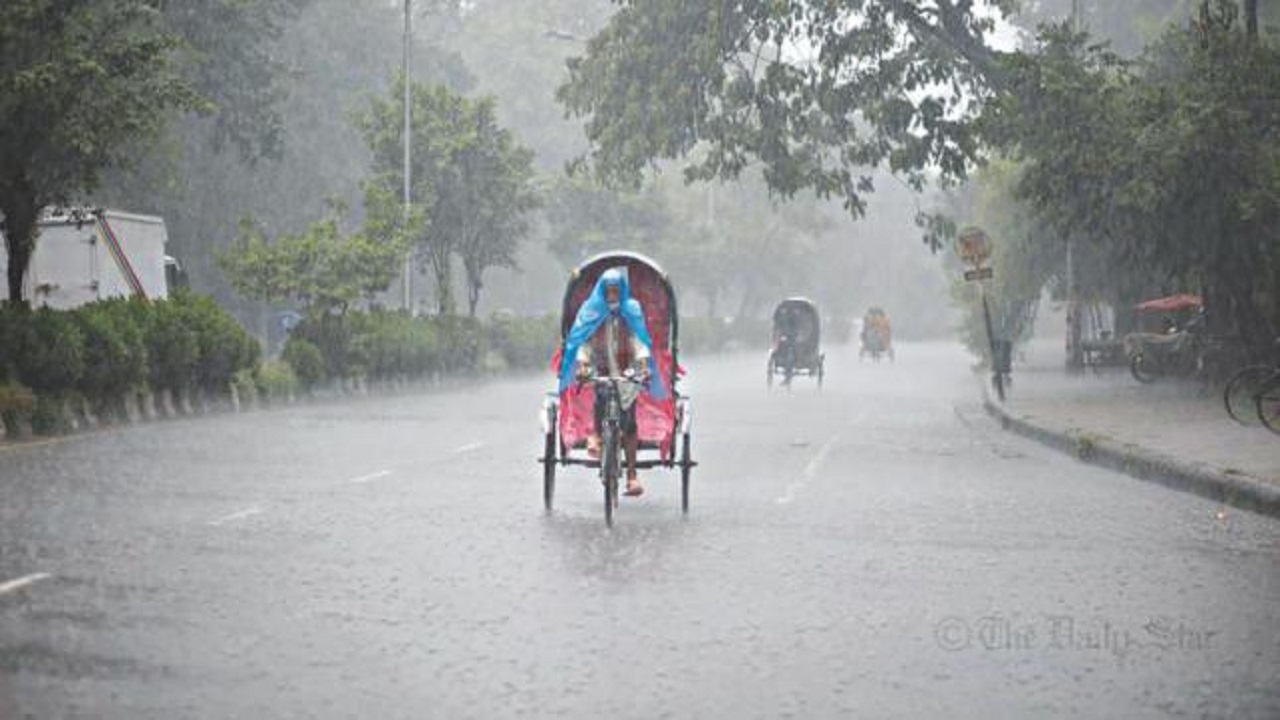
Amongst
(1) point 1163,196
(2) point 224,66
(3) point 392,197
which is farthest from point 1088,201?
(2) point 224,66

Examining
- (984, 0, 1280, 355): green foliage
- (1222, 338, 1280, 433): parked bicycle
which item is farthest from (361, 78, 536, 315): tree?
(1222, 338, 1280, 433): parked bicycle

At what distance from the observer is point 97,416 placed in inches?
901

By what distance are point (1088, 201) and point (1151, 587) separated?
70.3 feet

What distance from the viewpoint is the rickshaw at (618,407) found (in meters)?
13.0

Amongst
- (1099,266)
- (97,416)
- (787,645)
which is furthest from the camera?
(1099,266)

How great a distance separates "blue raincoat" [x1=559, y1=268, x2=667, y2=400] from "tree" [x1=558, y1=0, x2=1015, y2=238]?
693 inches

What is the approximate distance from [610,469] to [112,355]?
1240 centimetres

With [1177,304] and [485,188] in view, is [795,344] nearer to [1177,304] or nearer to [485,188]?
[1177,304]

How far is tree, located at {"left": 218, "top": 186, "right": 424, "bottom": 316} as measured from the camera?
114 feet

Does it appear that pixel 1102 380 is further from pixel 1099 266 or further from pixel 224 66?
pixel 224 66

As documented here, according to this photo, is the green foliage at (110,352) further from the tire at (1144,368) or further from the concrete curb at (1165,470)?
the tire at (1144,368)

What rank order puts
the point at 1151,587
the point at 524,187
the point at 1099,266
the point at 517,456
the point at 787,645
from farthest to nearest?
1. the point at 524,187
2. the point at 1099,266
3. the point at 517,456
4. the point at 1151,587
5. the point at 787,645

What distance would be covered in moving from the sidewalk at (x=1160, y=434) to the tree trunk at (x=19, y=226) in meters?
14.1

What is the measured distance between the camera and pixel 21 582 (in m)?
9.05
